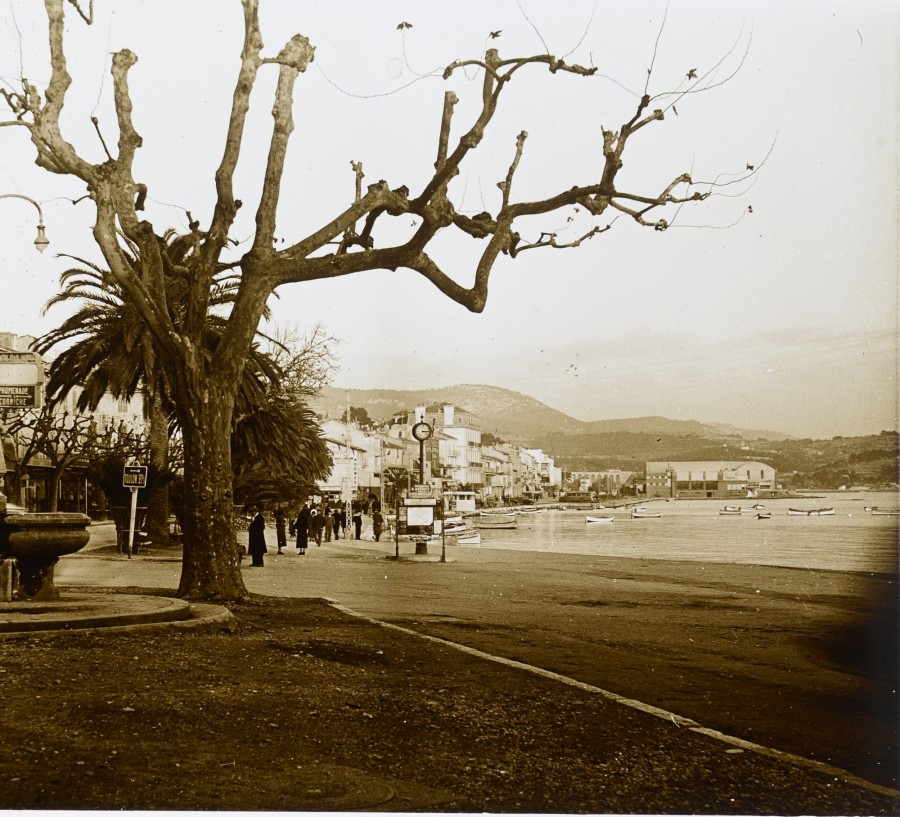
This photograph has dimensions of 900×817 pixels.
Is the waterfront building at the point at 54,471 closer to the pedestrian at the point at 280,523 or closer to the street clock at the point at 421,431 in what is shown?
the pedestrian at the point at 280,523

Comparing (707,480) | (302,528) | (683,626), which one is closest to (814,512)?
(707,480)

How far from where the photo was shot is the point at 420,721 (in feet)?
23.2

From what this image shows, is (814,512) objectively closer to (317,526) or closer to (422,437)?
(317,526)

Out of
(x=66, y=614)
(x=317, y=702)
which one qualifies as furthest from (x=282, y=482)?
(x=317, y=702)

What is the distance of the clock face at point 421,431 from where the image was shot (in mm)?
28906

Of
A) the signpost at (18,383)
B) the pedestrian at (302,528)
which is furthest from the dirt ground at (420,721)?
the pedestrian at (302,528)

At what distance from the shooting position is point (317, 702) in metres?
7.29

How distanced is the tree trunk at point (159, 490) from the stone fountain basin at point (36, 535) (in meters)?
14.8

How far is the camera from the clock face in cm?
2891

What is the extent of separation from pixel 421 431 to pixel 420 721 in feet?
72.5

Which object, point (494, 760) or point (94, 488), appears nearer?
point (494, 760)

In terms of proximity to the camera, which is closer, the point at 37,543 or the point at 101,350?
the point at 37,543

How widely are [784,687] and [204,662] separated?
4.97m

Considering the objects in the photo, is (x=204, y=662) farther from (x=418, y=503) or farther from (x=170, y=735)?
(x=418, y=503)
